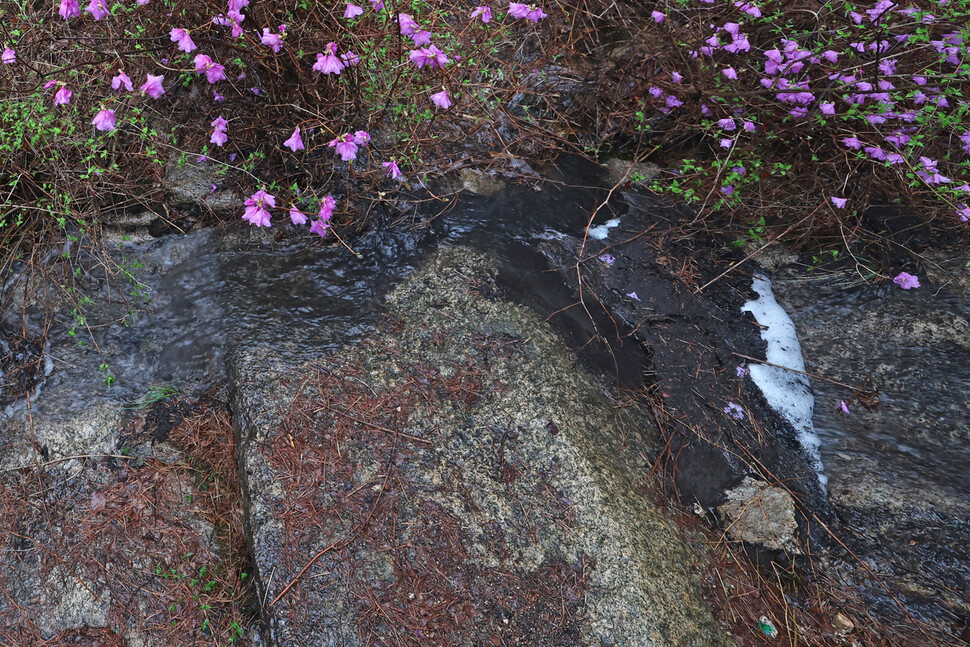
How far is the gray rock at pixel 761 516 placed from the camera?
7.61 ft

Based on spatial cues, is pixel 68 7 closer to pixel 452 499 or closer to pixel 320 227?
pixel 320 227

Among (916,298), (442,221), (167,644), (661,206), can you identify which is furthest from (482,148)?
(167,644)

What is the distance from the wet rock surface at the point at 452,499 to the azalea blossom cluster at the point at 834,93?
1700 mm

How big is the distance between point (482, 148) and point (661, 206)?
3.76ft

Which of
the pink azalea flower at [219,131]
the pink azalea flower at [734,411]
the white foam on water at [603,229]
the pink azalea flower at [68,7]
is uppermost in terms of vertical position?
the pink azalea flower at [68,7]

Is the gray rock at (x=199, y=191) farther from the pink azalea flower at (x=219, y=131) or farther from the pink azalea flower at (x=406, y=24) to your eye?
the pink azalea flower at (x=406, y=24)

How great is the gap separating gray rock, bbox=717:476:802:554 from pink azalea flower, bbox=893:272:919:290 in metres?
1.40

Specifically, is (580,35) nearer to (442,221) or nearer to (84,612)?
(442,221)

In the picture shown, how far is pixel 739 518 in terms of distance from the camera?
2.35 meters

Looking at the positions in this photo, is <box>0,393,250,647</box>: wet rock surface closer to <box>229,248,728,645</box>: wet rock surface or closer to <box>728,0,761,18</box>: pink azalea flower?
<box>229,248,728,645</box>: wet rock surface

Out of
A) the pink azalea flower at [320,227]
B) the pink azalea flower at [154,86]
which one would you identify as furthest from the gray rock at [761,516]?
the pink azalea flower at [154,86]

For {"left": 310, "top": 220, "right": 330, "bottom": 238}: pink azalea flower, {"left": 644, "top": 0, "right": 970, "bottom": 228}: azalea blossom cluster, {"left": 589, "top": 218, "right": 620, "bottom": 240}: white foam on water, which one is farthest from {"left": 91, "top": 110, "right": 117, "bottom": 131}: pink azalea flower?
{"left": 644, "top": 0, "right": 970, "bottom": 228}: azalea blossom cluster

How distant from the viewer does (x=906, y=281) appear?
2.89 m

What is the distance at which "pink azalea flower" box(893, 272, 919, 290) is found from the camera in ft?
9.45
